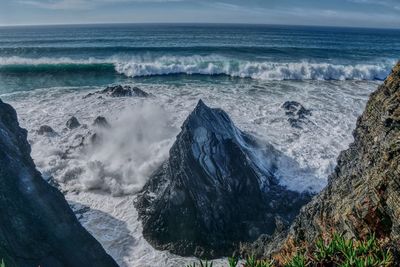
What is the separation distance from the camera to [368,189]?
18.2 feet

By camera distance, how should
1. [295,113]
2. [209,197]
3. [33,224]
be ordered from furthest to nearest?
[295,113] → [209,197] → [33,224]

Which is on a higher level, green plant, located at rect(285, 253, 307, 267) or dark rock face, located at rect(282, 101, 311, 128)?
green plant, located at rect(285, 253, 307, 267)

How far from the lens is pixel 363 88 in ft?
96.2

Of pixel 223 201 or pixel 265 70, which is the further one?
pixel 265 70

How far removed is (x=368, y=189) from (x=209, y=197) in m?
5.47

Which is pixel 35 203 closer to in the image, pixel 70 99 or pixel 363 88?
pixel 70 99

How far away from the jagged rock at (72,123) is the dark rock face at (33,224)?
348 inches

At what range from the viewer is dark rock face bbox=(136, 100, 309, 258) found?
1011 cm

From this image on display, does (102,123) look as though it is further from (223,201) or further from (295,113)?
(295,113)

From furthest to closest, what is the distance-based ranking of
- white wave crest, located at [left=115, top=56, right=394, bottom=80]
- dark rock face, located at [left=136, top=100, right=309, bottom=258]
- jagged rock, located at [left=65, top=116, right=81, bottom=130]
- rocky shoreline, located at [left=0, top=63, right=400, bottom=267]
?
white wave crest, located at [left=115, top=56, right=394, bottom=80]
jagged rock, located at [left=65, top=116, right=81, bottom=130]
dark rock face, located at [left=136, top=100, right=309, bottom=258]
rocky shoreline, located at [left=0, top=63, right=400, bottom=267]

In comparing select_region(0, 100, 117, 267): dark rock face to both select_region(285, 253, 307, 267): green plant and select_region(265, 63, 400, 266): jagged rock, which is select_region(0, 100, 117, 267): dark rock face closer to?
select_region(265, 63, 400, 266): jagged rock

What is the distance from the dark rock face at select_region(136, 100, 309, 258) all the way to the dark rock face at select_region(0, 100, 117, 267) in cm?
204

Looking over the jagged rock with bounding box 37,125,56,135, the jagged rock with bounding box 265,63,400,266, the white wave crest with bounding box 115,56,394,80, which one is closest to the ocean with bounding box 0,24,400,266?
the white wave crest with bounding box 115,56,394,80

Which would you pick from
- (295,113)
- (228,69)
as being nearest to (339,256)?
(295,113)
